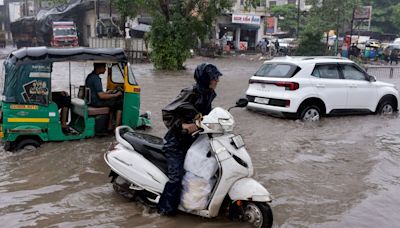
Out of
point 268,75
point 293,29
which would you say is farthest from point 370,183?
point 293,29

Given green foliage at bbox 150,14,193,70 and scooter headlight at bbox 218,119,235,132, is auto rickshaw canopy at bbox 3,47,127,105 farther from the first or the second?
green foliage at bbox 150,14,193,70

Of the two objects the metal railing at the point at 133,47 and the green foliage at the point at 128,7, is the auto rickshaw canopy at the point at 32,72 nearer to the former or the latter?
the green foliage at the point at 128,7

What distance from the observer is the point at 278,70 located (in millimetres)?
10594

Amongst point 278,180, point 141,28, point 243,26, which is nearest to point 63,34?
point 141,28

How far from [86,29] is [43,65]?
38919 millimetres

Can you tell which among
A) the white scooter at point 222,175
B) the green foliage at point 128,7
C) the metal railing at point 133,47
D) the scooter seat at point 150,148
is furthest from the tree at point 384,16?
the white scooter at point 222,175

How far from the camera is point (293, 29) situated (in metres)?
61.9

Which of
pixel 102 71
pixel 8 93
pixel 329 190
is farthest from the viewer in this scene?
pixel 102 71

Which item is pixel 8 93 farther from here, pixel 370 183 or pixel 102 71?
pixel 370 183

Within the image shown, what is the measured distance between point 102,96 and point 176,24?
15.5m

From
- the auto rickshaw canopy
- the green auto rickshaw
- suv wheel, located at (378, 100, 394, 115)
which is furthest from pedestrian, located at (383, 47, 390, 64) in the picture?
the auto rickshaw canopy

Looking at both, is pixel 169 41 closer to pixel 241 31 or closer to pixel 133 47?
pixel 133 47

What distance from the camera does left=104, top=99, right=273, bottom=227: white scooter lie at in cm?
446

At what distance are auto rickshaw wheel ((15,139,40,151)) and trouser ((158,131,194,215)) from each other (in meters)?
3.85
